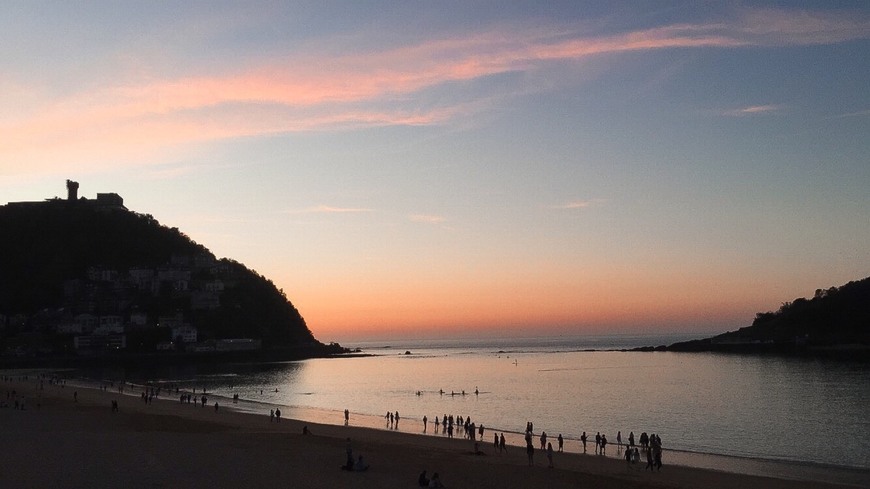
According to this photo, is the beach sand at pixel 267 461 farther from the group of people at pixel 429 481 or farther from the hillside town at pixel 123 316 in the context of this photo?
the hillside town at pixel 123 316

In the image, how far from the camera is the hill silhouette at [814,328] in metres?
166

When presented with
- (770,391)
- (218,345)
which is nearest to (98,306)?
(218,345)

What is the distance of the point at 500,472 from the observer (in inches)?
1112

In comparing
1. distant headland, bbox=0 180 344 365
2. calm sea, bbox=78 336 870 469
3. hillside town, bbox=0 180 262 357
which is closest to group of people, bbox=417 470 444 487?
calm sea, bbox=78 336 870 469

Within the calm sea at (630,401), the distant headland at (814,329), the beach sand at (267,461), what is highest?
the distant headland at (814,329)

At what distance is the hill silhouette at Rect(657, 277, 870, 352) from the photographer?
545 ft

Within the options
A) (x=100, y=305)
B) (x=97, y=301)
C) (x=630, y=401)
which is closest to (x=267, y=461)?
(x=630, y=401)

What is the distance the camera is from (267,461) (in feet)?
95.9

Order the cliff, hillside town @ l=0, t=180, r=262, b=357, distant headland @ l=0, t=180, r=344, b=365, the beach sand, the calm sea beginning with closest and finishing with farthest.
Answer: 1. the beach sand
2. the calm sea
3. hillside town @ l=0, t=180, r=262, b=357
4. distant headland @ l=0, t=180, r=344, b=365
5. the cliff

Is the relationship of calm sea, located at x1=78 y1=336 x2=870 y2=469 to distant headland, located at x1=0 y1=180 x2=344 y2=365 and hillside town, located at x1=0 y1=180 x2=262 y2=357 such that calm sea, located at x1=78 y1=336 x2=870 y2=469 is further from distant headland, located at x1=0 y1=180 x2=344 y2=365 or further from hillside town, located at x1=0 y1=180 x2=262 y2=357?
hillside town, located at x1=0 y1=180 x2=262 y2=357

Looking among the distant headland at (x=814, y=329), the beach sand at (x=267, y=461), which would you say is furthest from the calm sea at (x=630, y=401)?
the distant headland at (x=814, y=329)

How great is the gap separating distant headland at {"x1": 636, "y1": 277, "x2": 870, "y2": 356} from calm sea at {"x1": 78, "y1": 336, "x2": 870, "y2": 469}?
46.2 meters

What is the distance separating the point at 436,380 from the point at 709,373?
1658 inches

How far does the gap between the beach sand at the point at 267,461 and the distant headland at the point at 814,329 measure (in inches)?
5609
